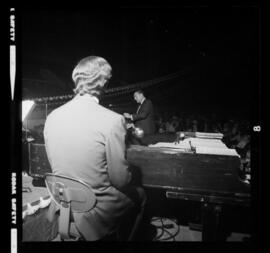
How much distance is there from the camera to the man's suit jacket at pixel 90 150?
135 cm

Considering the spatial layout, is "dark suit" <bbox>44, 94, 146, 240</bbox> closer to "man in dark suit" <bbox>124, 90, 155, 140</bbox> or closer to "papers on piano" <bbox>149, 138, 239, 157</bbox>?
"papers on piano" <bbox>149, 138, 239, 157</bbox>

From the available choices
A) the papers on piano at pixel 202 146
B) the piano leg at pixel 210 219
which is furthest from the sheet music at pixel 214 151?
the piano leg at pixel 210 219

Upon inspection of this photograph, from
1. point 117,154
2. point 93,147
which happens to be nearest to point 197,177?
point 117,154

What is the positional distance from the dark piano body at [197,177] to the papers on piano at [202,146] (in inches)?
3.6

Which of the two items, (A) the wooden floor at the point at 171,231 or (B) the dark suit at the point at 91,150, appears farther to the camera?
(A) the wooden floor at the point at 171,231

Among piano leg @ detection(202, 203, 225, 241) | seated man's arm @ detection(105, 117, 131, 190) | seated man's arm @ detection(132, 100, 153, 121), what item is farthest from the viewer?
seated man's arm @ detection(132, 100, 153, 121)

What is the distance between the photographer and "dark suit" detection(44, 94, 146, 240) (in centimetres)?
135

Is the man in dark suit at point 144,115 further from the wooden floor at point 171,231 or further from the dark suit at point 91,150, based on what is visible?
the dark suit at point 91,150

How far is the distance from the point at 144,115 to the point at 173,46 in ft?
2.67

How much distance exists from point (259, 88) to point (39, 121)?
2.57 meters

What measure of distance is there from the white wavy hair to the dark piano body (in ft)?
1.69

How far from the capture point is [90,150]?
136cm

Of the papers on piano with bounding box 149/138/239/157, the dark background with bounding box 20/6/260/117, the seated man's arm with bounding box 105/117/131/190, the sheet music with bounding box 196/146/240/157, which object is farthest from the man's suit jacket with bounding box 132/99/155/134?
the seated man's arm with bounding box 105/117/131/190

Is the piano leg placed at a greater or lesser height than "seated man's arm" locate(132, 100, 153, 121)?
lesser
